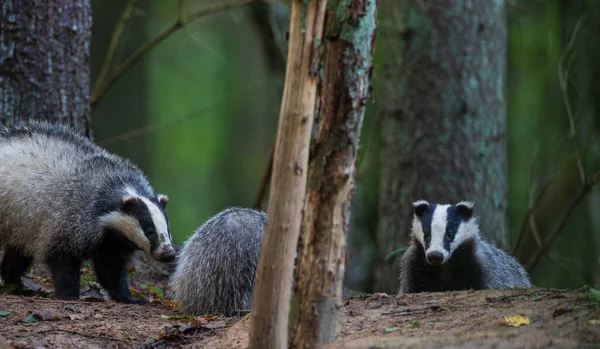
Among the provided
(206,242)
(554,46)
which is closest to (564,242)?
(554,46)

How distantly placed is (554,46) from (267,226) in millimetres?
8484

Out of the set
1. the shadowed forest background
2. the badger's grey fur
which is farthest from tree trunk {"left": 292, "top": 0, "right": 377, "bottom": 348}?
the shadowed forest background

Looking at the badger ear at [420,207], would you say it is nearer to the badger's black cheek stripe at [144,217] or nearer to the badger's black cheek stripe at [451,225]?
the badger's black cheek stripe at [451,225]

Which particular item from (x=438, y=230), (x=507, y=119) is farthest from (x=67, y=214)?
(x=507, y=119)

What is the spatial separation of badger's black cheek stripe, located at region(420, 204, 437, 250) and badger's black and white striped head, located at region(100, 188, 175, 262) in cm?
175

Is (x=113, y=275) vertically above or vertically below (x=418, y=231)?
below

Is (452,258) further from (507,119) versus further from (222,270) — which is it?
(507,119)

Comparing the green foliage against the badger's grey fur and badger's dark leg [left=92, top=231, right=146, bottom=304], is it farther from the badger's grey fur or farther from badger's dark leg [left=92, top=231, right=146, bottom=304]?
badger's dark leg [left=92, top=231, right=146, bottom=304]

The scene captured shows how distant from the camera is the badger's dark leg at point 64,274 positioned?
5.48 metres

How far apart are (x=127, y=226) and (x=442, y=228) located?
7.22ft

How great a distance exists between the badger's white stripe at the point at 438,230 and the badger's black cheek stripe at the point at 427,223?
3cm

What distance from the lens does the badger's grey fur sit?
5246 millimetres

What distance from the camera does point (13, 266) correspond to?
5824 millimetres

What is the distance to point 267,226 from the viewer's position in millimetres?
3305
